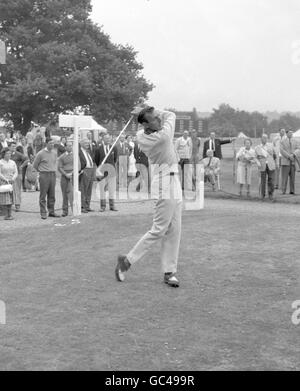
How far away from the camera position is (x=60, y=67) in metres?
45.4

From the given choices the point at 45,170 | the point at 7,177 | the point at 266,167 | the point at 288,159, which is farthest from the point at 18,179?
the point at 288,159

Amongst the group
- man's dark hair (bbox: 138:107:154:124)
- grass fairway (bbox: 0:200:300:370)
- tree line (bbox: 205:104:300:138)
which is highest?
tree line (bbox: 205:104:300:138)

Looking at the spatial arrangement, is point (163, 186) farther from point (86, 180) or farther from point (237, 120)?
point (237, 120)

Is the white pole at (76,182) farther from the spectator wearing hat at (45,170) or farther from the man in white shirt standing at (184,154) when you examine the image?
the man in white shirt standing at (184,154)

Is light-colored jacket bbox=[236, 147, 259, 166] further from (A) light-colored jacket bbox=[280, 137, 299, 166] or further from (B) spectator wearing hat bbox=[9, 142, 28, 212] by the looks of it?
(B) spectator wearing hat bbox=[9, 142, 28, 212]

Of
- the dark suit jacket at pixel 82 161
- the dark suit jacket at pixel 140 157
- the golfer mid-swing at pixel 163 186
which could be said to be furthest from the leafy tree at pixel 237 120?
the golfer mid-swing at pixel 163 186

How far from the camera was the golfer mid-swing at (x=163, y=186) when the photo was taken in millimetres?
7908

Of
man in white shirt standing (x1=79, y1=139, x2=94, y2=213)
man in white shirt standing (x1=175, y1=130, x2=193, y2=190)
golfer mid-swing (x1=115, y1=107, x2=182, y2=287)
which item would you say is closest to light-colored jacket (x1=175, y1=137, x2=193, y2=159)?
man in white shirt standing (x1=175, y1=130, x2=193, y2=190)

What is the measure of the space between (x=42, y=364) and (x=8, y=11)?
43857mm

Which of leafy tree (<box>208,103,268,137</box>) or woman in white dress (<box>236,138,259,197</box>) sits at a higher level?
leafy tree (<box>208,103,268,137</box>)

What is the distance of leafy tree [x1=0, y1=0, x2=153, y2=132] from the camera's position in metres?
44.6

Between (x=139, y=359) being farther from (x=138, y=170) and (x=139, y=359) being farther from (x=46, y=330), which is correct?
(x=138, y=170)

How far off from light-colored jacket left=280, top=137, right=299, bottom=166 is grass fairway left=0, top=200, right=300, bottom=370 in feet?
29.9

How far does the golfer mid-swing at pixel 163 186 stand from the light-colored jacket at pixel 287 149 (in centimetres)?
1340
